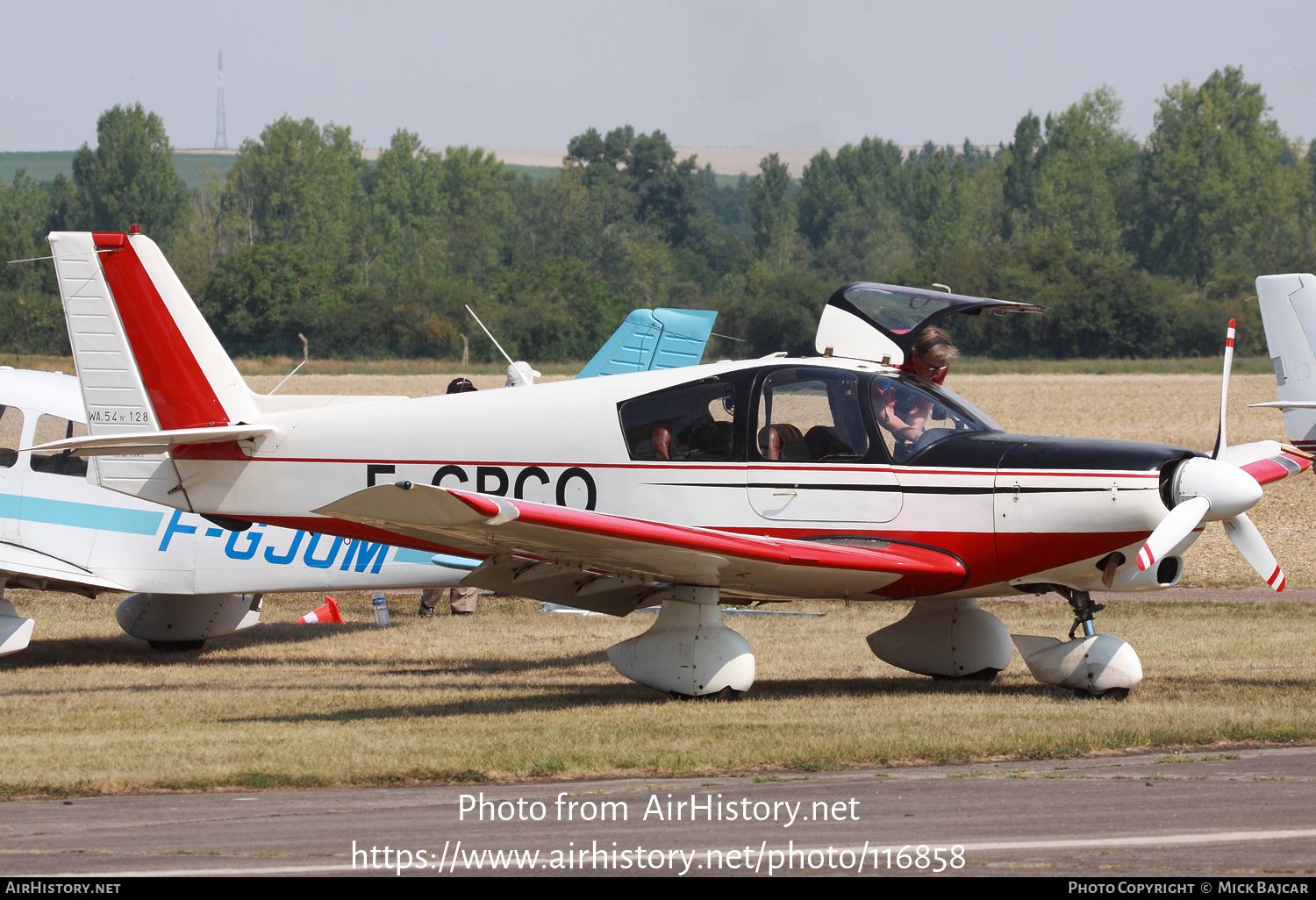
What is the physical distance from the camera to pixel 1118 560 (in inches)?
309

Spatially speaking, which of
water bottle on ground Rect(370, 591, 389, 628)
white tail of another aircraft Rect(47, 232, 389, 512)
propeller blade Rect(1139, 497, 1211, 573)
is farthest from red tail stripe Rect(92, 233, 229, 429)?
propeller blade Rect(1139, 497, 1211, 573)

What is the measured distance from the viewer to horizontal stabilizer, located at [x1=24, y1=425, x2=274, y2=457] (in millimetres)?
8812

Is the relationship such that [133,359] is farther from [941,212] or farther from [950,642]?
[941,212]

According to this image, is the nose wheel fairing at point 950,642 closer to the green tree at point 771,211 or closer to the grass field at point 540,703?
the grass field at point 540,703

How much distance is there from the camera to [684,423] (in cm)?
841

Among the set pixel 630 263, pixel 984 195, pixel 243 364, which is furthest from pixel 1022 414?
pixel 984 195

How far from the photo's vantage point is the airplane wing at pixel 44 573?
10.5 m

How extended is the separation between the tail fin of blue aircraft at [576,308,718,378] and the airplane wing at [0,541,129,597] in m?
4.90

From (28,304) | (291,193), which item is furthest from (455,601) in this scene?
(291,193)

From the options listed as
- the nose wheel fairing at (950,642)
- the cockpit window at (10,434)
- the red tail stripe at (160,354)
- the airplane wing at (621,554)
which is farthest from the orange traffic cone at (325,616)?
the nose wheel fairing at (950,642)

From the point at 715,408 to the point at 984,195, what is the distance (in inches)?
4690

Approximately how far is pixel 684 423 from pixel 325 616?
621 cm

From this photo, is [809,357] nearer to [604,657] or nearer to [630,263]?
[604,657]

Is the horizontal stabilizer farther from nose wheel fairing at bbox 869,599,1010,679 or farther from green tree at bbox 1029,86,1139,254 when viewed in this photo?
green tree at bbox 1029,86,1139,254
